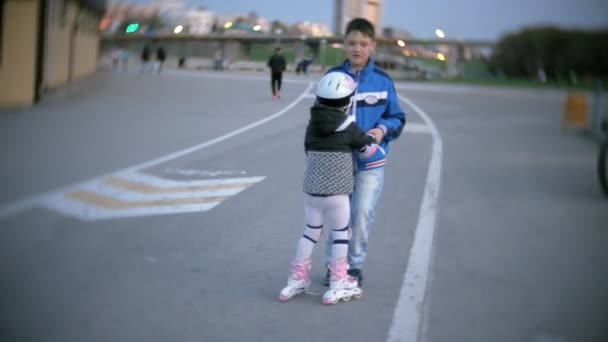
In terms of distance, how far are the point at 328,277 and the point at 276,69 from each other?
1853 mm

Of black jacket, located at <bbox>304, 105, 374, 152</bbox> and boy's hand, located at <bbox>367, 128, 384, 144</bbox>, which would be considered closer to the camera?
black jacket, located at <bbox>304, 105, 374, 152</bbox>

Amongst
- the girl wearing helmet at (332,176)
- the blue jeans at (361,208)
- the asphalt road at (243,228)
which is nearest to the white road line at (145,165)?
the asphalt road at (243,228)

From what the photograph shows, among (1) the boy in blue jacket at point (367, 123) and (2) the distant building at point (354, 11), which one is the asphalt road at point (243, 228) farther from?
(2) the distant building at point (354, 11)

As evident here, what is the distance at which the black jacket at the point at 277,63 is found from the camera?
10.2ft

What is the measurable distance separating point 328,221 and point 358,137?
21.3 inches

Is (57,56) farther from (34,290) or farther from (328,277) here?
(328,277)

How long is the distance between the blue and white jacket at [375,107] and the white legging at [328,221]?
0.86 ft

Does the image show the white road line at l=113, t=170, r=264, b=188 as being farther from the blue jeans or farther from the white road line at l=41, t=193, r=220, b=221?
the blue jeans

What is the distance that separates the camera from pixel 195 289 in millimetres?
4371

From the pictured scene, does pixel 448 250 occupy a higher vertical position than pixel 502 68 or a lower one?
lower

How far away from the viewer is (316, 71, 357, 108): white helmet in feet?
12.6

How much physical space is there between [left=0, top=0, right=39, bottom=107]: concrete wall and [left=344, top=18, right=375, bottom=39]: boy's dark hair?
1360mm

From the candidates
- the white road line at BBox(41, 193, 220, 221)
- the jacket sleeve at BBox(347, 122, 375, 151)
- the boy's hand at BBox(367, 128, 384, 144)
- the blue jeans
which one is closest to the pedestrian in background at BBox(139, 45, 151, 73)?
the white road line at BBox(41, 193, 220, 221)

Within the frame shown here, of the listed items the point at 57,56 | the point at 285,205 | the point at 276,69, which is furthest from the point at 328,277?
the point at 57,56
